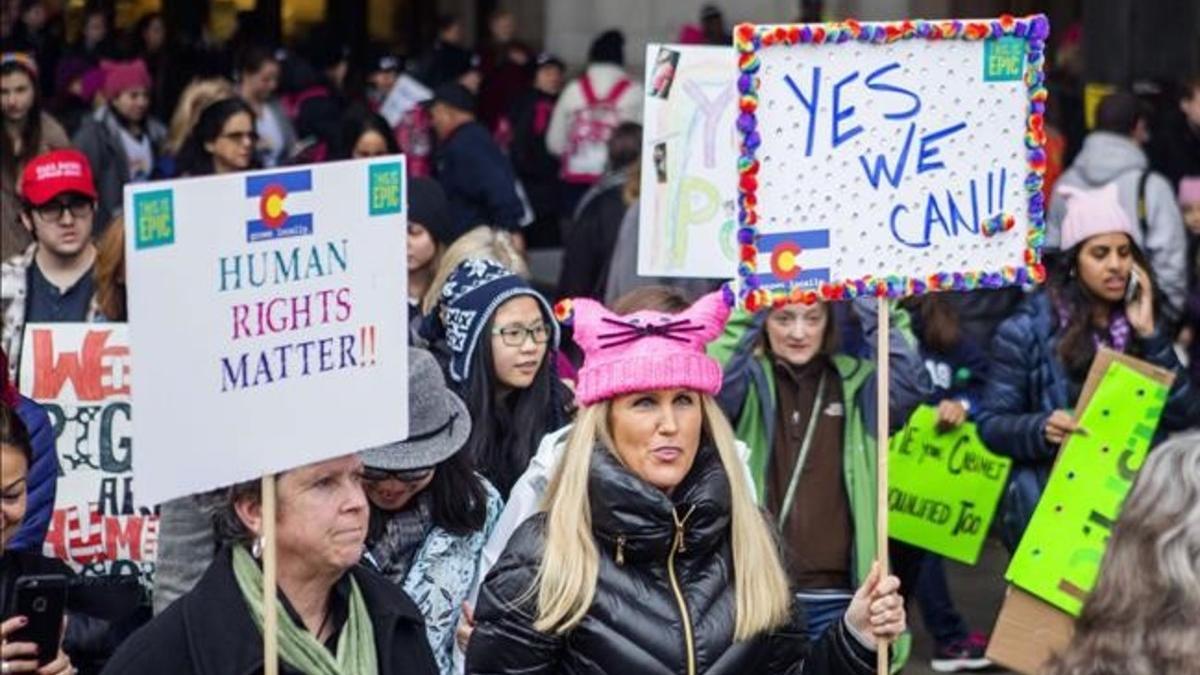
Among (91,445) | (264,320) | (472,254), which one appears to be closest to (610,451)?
(264,320)

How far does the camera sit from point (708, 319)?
6398mm

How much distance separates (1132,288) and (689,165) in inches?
55.4

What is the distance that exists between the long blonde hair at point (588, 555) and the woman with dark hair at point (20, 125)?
729 cm

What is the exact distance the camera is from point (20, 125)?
1385cm

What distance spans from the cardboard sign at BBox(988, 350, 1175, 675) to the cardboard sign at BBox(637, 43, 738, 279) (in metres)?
1.20

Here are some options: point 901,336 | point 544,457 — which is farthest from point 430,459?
point 901,336

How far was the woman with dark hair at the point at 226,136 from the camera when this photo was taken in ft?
41.4

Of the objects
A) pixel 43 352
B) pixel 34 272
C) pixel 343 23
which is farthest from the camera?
pixel 343 23

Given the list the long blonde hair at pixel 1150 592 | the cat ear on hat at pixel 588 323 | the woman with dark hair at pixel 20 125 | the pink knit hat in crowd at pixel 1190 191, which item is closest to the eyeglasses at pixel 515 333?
the cat ear on hat at pixel 588 323

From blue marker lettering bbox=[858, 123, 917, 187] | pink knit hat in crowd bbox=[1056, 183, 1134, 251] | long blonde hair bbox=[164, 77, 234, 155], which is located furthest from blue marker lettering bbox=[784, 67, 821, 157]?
long blonde hair bbox=[164, 77, 234, 155]

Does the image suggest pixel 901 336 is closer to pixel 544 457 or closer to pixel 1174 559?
pixel 544 457

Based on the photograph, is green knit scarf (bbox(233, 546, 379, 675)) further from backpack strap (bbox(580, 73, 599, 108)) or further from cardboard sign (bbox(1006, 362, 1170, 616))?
backpack strap (bbox(580, 73, 599, 108))

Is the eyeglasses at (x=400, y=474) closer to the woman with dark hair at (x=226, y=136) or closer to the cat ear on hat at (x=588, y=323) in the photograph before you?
the cat ear on hat at (x=588, y=323)

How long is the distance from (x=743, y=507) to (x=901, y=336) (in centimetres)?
299
